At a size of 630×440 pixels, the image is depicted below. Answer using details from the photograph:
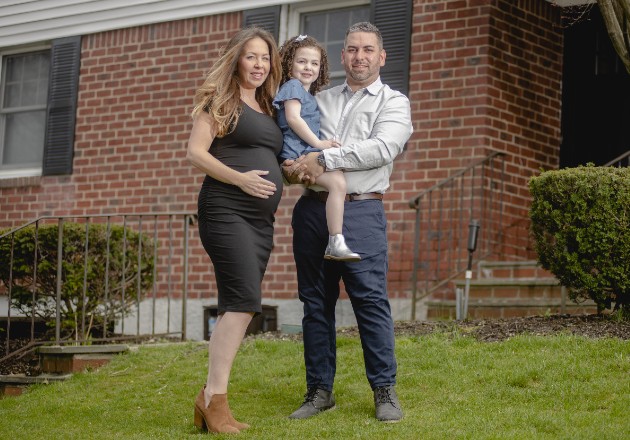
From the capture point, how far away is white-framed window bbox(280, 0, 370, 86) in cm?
1062

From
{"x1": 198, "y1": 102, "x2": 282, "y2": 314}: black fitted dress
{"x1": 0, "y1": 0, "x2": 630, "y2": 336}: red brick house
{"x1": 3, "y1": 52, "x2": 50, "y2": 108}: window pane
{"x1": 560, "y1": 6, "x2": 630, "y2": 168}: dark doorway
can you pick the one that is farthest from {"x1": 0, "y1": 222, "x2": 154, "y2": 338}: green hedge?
{"x1": 560, "y1": 6, "x2": 630, "y2": 168}: dark doorway

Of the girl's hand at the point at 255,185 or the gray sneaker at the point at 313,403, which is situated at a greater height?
the girl's hand at the point at 255,185

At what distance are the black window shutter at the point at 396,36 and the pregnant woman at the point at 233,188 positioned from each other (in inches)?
179

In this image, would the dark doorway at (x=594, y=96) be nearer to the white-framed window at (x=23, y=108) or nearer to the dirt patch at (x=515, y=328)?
the dirt patch at (x=515, y=328)

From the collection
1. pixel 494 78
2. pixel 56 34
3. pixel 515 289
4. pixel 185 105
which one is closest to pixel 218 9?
pixel 185 105

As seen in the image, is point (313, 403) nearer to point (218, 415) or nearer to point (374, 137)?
point (218, 415)

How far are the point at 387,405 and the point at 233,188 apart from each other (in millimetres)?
1256

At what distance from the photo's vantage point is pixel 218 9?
442 inches

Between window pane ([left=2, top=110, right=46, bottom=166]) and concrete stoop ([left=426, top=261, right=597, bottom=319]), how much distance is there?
509cm

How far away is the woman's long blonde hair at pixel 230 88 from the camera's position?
17.6 feet

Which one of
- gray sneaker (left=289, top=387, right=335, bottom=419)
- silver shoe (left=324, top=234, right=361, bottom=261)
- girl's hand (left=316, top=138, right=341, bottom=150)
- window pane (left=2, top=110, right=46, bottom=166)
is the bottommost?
gray sneaker (left=289, top=387, right=335, bottom=419)

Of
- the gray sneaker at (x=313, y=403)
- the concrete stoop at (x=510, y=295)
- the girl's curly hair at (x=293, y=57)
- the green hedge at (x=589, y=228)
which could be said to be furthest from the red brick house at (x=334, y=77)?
the girl's curly hair at (x=293, y=57)

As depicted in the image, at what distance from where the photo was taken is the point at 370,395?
20.2 feet

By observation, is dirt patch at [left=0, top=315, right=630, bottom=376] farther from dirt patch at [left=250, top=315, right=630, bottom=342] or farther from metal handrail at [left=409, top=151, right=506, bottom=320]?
metal handrail at [left=409, top=151, right=506, bottom=320]
